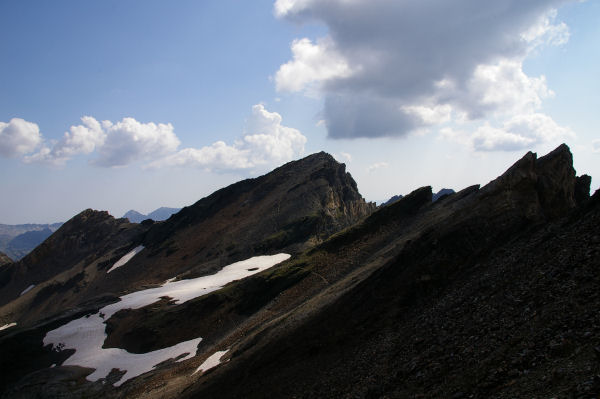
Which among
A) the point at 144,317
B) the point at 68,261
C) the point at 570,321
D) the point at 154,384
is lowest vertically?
the point at 154,384

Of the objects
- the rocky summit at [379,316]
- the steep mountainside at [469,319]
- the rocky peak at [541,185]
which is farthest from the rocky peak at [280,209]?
the rocky peak at [541,185]

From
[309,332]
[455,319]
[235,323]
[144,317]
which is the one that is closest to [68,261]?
[144,317]

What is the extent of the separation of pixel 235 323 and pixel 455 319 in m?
44.8

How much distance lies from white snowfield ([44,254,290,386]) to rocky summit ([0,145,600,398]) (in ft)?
1.08

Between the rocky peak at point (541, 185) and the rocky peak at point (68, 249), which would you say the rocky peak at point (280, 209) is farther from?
the rocky peak at point (541, 185)

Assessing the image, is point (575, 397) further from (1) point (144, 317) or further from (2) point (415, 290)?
(1) point (144, 317)

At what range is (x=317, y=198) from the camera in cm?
11825

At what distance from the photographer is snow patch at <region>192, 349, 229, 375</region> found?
41469mm

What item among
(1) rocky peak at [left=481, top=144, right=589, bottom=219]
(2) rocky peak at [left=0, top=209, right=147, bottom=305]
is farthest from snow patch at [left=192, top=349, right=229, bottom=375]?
(2) rocky peak at [left=0, top=209, right=147, bottom=305]

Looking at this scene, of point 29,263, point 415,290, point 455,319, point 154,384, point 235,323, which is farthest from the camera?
point 29,263

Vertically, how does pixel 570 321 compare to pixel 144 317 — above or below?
below

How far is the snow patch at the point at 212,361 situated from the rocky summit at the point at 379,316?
0.38 metres

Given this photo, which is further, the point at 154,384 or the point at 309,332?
the point at 154,384

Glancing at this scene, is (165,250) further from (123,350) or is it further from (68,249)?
(123,350)
